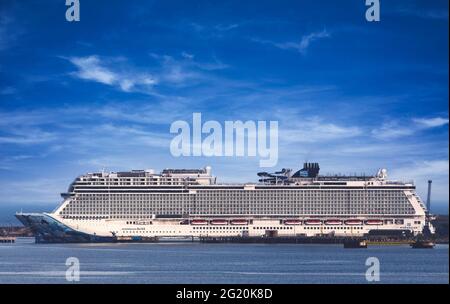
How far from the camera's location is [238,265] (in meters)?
48.0

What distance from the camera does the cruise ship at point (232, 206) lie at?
83062mm

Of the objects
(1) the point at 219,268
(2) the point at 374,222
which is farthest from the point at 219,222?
(1) the point at 219,268

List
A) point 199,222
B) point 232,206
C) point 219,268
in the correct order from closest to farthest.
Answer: point 219,268 < point 199,222 < point 232,206

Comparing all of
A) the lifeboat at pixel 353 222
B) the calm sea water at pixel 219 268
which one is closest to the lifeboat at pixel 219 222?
the lifeboat at pixel 353 222

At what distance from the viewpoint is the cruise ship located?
3270 inches

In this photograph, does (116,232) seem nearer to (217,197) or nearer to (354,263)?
(217,197)

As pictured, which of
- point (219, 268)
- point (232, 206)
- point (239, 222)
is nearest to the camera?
point (219, 268)

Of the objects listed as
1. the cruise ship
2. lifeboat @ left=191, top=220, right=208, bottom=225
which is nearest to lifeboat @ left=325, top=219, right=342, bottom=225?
the cruise ship

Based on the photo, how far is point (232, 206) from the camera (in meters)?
85.7

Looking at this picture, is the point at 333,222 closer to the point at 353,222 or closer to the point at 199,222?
the point at 353,222

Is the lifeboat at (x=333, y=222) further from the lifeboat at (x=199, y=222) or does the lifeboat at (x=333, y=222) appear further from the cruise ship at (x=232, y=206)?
the lifeboat at (x=199, y=222)

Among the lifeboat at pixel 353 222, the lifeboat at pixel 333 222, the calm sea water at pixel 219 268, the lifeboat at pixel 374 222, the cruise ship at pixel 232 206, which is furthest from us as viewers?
the lifeboat at pixel 374 222
